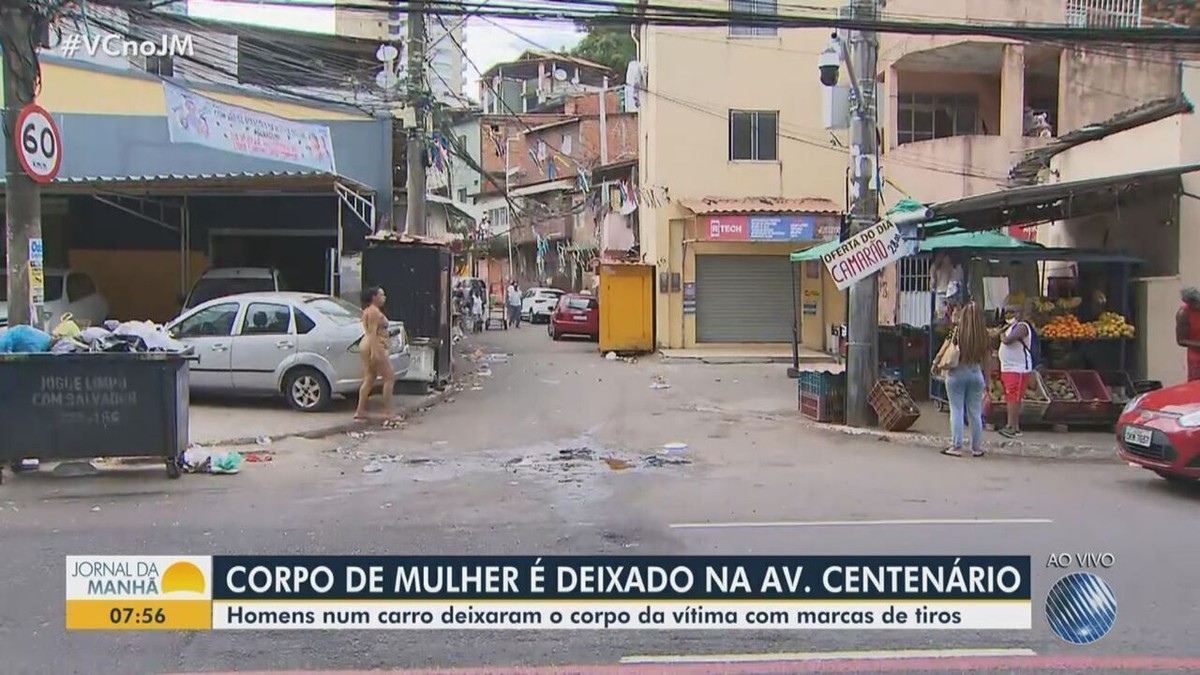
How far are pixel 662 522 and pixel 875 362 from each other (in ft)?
22.1

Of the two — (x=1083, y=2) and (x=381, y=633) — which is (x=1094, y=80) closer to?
(x=1083, y=2)

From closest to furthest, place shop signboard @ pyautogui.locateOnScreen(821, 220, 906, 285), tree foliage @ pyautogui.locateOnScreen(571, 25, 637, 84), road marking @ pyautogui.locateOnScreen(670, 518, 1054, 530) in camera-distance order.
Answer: road marking @ pyautogui.locateOnScreen(670, 518, 1054, 530), shop signboard @ pyautogui.locateOnScreen(821, 220, 906, 285), tree foliage @ pyautogui.locateOnScreen(571, 25, 637, 84)

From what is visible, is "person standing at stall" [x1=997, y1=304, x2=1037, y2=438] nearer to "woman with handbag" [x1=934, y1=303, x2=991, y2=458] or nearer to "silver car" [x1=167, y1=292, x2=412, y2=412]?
"woman with handbag" [x1=934, y1=303, x2=991, y2=458]

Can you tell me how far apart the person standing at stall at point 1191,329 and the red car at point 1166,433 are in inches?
135

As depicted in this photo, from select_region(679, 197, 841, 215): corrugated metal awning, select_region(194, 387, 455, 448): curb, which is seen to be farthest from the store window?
select_region(194, 387, 455, 448): curb

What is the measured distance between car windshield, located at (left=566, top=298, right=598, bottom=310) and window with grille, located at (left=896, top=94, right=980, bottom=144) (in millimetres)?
10574

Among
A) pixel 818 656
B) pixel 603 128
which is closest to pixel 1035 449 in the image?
pixel 818 656

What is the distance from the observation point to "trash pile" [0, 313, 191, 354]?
9078 mm

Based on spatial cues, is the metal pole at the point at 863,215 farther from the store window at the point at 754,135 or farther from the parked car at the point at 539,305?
the parked car at the point at 539,305

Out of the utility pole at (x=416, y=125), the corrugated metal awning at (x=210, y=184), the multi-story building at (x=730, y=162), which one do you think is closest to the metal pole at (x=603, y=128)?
the multi-story building at (x=730, y=162)

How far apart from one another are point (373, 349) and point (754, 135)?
1588cm

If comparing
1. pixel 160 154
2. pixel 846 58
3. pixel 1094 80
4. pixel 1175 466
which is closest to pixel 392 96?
pixel 160 154

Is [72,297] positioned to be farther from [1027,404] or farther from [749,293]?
[749,293]

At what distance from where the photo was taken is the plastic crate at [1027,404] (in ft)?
41.8
